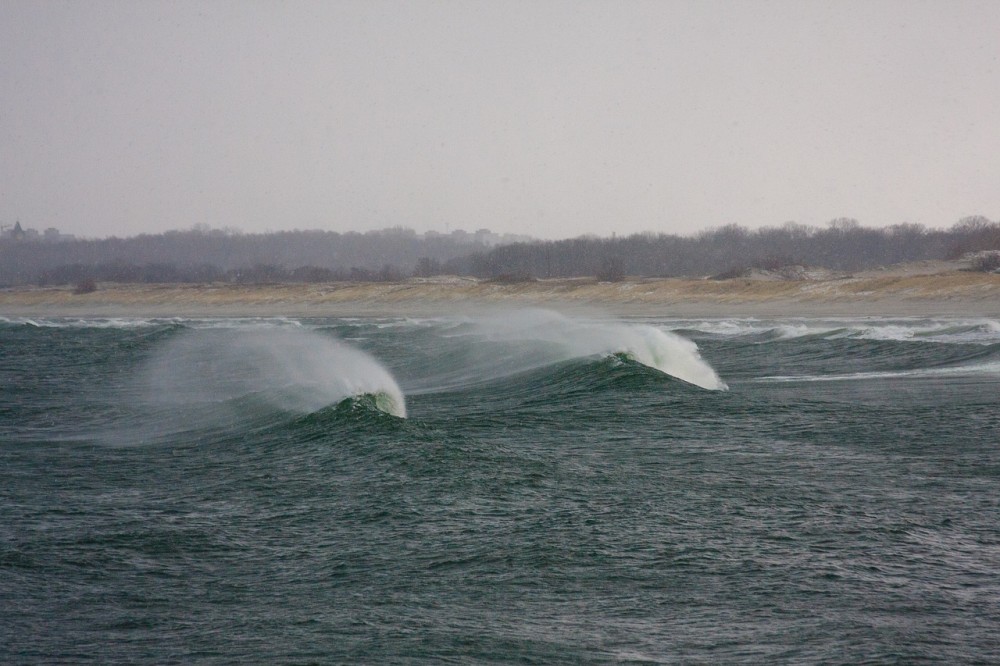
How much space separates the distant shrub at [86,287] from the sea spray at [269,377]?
67.1 m

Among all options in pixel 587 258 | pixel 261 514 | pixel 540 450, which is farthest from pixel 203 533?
pixel 587 258

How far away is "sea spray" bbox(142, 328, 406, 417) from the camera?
18.5 meters

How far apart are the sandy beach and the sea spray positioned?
3085 cm

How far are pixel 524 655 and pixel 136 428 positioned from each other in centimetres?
1227

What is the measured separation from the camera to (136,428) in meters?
16.9

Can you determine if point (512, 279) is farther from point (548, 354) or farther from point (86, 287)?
point (548, 354)

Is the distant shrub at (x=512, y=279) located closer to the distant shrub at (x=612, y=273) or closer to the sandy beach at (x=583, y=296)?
the sandy beach at (x=583, y=296)

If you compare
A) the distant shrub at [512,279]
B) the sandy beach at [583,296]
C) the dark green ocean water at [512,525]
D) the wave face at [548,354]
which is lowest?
the dark green ocean water at [512,525]

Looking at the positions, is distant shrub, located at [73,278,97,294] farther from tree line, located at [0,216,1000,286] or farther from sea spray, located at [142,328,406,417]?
sea spray, located at [142,328,406,417]

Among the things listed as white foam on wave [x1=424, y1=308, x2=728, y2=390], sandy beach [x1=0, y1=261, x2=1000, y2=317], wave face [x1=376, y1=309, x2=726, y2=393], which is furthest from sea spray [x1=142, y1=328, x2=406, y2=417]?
sandy beach [x1=0, y1=261, x2=1000, y2=317]

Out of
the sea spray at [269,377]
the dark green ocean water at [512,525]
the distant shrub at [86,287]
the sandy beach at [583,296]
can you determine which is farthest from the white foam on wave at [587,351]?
the distant shrub at [86,287]

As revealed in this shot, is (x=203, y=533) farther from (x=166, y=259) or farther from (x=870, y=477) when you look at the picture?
(x=166, y=259)

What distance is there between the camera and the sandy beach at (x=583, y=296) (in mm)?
55438

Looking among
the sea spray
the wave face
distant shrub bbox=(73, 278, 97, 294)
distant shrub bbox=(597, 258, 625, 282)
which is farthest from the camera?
distant shrub bbox=(73, 278, 97, 294)
